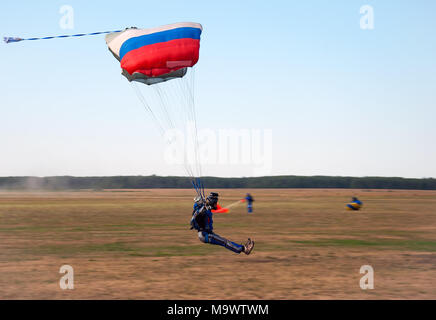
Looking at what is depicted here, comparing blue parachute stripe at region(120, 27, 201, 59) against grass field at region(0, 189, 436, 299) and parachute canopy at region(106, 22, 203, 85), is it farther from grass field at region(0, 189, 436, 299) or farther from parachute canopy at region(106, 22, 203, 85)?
grass field at region(0, 189, 436, 299)

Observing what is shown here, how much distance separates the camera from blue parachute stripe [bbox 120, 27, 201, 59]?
14.8m

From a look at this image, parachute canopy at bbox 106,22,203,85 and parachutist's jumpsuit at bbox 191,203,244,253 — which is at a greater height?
parachute canopy at bbox 106,22,203,85

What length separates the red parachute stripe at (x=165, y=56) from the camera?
1474 centimetres

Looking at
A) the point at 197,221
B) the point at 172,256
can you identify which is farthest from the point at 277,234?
the point at 197,221

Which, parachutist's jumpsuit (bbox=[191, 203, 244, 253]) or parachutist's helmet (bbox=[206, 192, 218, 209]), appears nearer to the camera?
parachutist's helmet (bbox=[206, 192, 218, 209])

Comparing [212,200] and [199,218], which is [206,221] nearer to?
[199,218]

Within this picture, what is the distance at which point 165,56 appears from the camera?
14.7 m

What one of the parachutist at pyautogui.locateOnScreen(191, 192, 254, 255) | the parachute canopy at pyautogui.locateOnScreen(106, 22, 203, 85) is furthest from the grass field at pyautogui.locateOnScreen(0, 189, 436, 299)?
the parachute canopy at pyautogui.locateOnScreen(106, 22, 203, 85)

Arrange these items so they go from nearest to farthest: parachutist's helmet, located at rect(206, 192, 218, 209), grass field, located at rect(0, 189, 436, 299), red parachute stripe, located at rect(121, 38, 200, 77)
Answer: grass field, located at rect(0, 189, 436, 299) → parachutist's helmet, located at rect(206, 192, 218, 209) → red parachute stripe, located at rect(121, 38, 200, 77)

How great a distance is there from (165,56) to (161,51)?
0.22 metres

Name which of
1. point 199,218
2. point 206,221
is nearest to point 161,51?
point 199,218
